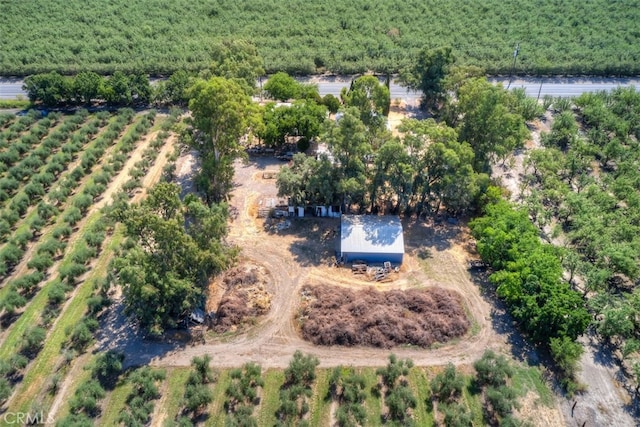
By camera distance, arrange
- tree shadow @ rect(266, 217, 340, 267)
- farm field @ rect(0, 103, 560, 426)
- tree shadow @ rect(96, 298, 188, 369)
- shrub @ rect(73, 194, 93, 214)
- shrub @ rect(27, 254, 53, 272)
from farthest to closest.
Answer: shrub @ rect(73, 194, 93, 214), tree shadow @ rect(266, 217, 340, 267), shrub @ rect(27, 254, 53, 272), tree shadow @ rect(96, 298, 188, 369), farm field @ rect(0, 103, 560, 426)

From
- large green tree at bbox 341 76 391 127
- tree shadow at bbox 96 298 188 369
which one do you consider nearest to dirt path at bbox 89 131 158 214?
tree shadow at bbox 96 298 188 369

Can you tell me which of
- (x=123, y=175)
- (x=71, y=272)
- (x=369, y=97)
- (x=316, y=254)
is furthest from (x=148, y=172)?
(x=369, y=97)

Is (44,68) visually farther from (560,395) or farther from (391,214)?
(560,395)

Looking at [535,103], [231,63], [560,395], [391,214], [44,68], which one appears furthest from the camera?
[44,68]

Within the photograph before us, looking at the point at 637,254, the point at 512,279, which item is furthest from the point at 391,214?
the point at 637,254

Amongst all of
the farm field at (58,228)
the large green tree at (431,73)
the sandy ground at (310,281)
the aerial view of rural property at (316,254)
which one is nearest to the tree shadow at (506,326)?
the sandy ground at (310,281)

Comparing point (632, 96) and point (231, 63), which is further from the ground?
point (231, 63)

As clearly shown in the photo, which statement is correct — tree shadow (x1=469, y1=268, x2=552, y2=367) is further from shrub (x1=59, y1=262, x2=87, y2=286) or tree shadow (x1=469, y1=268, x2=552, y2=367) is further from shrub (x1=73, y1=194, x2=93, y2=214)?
shrub (x1=73, y1=194, x2=93, y2=214)
